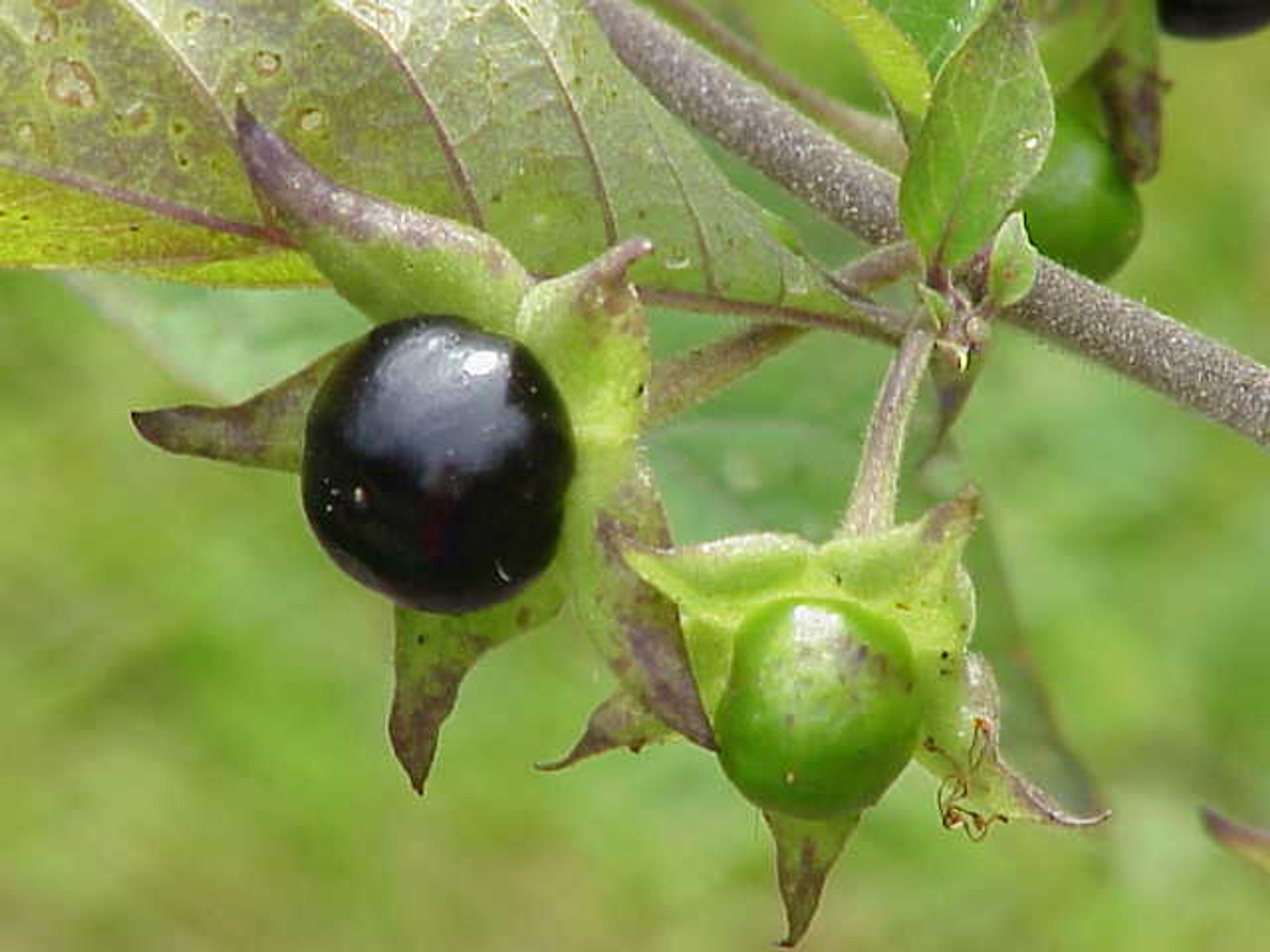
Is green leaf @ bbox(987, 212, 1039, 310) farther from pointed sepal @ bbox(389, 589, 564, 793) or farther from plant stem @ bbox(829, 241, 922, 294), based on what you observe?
pointed sepal @ bbox(389, 589, 564, 793)

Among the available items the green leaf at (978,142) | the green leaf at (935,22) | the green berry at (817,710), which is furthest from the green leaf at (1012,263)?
the green berry at (817,710)

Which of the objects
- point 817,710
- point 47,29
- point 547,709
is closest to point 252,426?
point 47,29

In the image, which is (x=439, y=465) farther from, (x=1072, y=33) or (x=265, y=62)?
(x=1072, y=33)

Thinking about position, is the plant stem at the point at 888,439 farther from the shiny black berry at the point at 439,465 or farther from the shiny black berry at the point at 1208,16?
the shiny black berry at the point at 1208,16

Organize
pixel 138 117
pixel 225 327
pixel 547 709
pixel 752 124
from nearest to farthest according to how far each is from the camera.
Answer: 1. pixel 138 117
2. pixel 752 124
3. pixel 225 327
4. pixel 547 709

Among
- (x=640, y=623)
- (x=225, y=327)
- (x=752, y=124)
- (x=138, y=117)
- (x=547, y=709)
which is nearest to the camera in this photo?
(x=640, y=623)

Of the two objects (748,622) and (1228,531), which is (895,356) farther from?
(1228,531)
